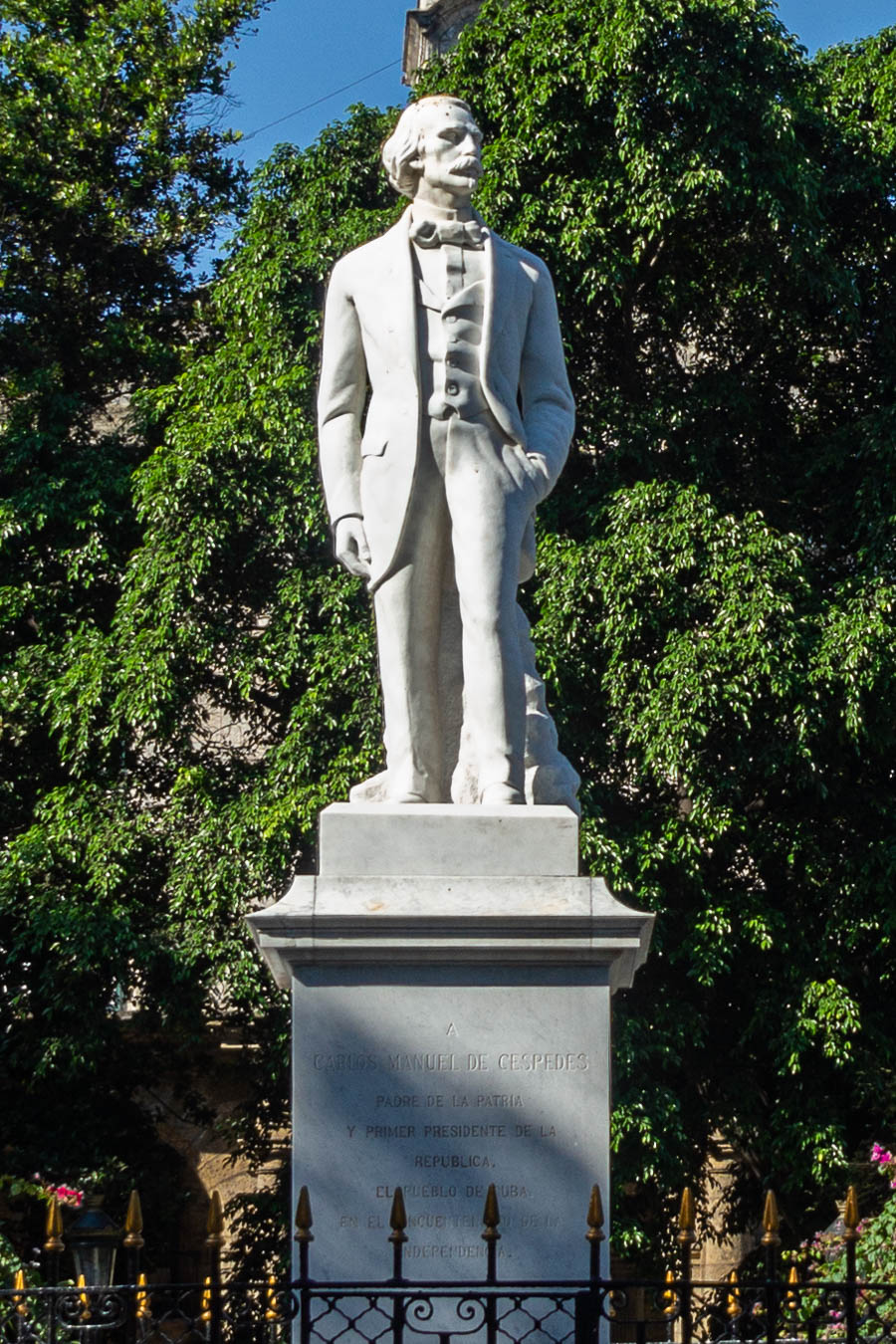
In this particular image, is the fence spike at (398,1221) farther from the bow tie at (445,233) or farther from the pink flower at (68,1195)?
the pink flower at (68,1195)

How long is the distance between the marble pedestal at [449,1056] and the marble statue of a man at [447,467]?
1.82 ft

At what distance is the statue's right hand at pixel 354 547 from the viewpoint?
7.70m

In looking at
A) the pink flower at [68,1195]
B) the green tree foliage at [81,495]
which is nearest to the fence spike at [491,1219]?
the pink flower at [68,1195]

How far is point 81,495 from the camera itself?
1859cm

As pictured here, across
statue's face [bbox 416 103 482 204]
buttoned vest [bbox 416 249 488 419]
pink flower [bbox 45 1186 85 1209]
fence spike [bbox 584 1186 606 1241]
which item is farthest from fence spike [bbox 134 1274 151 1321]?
pink flower [bbox 45 1186 85 1209]

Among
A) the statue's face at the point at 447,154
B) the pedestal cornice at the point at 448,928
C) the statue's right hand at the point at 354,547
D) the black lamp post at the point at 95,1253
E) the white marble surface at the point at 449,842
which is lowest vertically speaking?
the black lamp post at the point at 95,1253

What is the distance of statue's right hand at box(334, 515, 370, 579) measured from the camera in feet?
25.3

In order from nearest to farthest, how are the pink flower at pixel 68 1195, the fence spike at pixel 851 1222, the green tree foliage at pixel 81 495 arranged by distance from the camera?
the fence spike at pixel 851 1222 < the pink flower at pixel 68 1195 < the green tree foliage at pixel 81 495

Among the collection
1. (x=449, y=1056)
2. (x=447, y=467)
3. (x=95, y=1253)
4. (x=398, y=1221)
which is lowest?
(x=95, y=1253)

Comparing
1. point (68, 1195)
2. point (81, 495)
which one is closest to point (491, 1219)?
point (68, 1195)

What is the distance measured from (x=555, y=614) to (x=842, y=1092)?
423 centimetres

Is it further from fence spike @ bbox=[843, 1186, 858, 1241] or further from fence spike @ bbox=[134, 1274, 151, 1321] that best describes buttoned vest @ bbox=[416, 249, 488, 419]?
fence spike @ bbox=[134, 1274, 151, 1321]

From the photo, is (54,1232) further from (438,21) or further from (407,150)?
(438,21)

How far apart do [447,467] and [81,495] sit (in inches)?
451
